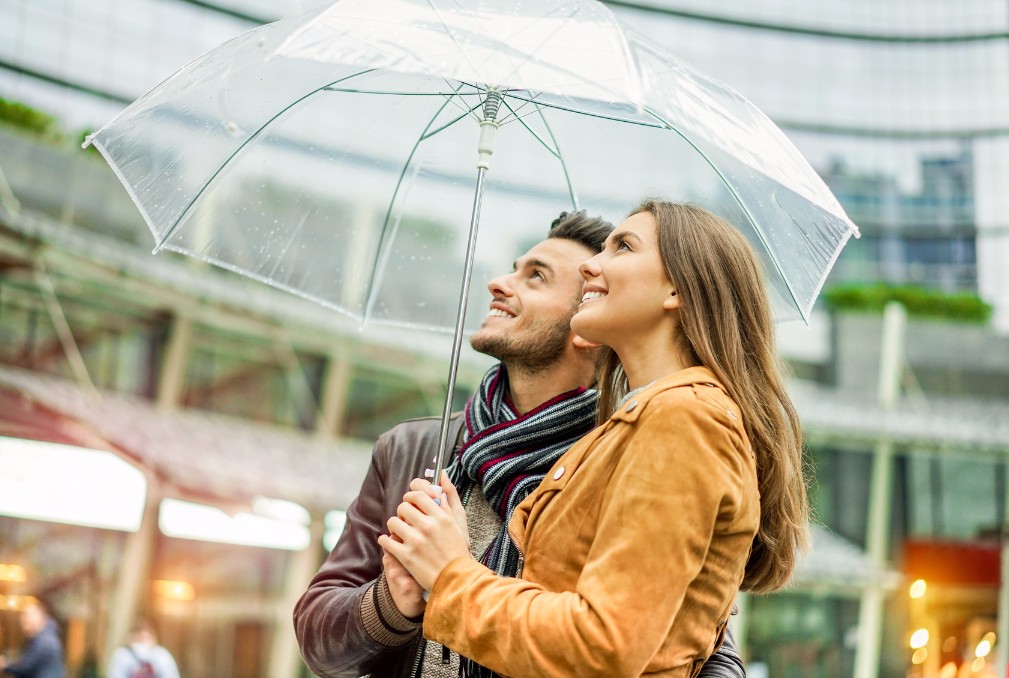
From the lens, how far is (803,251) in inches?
99.1

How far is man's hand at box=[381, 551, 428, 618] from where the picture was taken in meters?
1.86

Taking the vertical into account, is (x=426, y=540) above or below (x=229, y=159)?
below

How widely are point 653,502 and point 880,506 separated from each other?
18094 mm

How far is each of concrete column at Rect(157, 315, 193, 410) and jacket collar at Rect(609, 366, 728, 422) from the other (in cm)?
1236

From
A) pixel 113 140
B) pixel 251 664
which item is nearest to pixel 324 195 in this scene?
pixel 113 140

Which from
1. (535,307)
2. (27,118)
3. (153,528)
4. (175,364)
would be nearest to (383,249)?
(535,307)

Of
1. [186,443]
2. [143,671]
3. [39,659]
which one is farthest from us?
[186,443]

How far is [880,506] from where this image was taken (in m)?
18.2

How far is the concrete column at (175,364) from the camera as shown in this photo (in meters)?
13.3

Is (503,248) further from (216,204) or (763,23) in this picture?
(763,23)

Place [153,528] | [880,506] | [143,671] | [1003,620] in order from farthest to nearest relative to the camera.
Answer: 1. [880,506]
2. [1003,620]
3. [153,528]
4. [143,671]

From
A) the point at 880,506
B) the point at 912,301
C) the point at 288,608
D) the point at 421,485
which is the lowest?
the point at 288,608

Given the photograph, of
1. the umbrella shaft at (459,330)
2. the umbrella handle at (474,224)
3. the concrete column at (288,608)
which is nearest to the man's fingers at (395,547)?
the umbrella shaft at (459,330)

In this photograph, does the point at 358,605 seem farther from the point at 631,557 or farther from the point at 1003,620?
the point at 1003,620
